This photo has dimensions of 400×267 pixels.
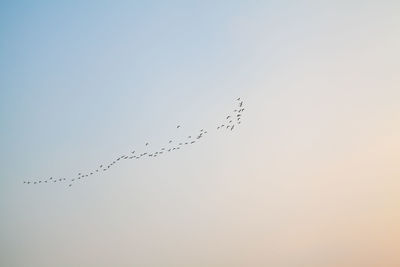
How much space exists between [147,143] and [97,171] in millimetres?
3374

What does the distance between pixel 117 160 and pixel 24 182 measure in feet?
19.3

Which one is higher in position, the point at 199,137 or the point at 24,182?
the point at 24,182

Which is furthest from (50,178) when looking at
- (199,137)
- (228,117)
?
(228,117)

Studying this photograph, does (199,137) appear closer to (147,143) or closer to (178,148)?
(178,148)

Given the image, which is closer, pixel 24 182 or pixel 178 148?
pixel 178 148

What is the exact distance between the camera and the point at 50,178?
63.0ft

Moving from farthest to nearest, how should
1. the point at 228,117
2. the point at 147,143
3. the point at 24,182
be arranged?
the point at 24,182 → the point at 147,143 → the point at 228,117

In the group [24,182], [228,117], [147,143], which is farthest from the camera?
[24,182]

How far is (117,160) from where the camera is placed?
18484 millimetres

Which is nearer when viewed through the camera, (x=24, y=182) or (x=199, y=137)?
(x=199, y=137)

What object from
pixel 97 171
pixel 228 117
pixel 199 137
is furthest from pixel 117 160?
pixel 228 117

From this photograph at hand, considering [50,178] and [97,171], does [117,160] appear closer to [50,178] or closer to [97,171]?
[97,171]

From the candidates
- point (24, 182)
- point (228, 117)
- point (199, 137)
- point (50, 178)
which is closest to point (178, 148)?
point (199, 137)

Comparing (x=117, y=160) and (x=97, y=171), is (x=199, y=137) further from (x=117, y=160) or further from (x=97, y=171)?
(x=97, y=171)
